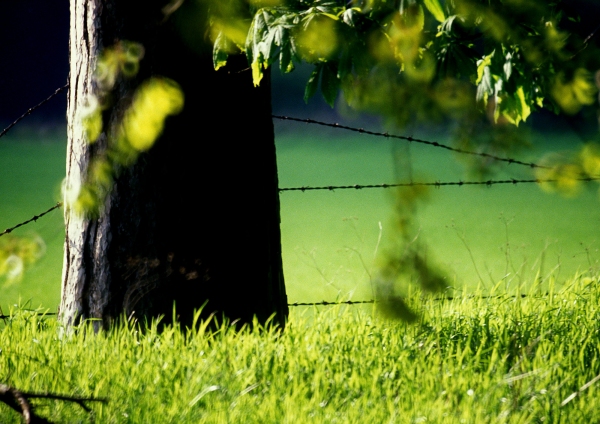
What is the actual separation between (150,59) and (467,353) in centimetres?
174

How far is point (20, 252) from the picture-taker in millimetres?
1398

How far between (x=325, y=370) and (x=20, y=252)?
1.33m

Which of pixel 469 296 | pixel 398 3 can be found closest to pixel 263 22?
pixel 398 3

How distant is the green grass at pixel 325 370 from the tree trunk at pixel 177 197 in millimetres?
170

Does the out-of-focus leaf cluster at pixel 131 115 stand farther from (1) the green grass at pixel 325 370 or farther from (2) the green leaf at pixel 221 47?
(1) the green grass at pixel 325 370

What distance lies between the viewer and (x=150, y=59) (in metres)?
2.73

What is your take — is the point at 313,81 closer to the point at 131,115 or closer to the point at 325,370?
the point at 131,115

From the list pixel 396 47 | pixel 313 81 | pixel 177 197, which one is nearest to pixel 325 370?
pixel 177 197

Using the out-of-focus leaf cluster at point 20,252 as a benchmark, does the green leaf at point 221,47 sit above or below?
above

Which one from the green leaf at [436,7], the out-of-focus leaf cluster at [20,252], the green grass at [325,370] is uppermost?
the green leaf at [436,7]

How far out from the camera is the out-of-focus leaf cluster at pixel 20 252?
1373 mm

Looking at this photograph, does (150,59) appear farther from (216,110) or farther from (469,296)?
(469,296)

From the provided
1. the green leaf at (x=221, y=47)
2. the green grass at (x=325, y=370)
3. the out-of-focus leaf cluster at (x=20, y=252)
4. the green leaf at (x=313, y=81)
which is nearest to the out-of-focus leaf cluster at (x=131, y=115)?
the out-of-focus leaf cluster at (x=20, y=252)

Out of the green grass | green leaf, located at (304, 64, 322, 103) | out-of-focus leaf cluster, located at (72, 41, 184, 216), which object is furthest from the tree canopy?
the green grass
